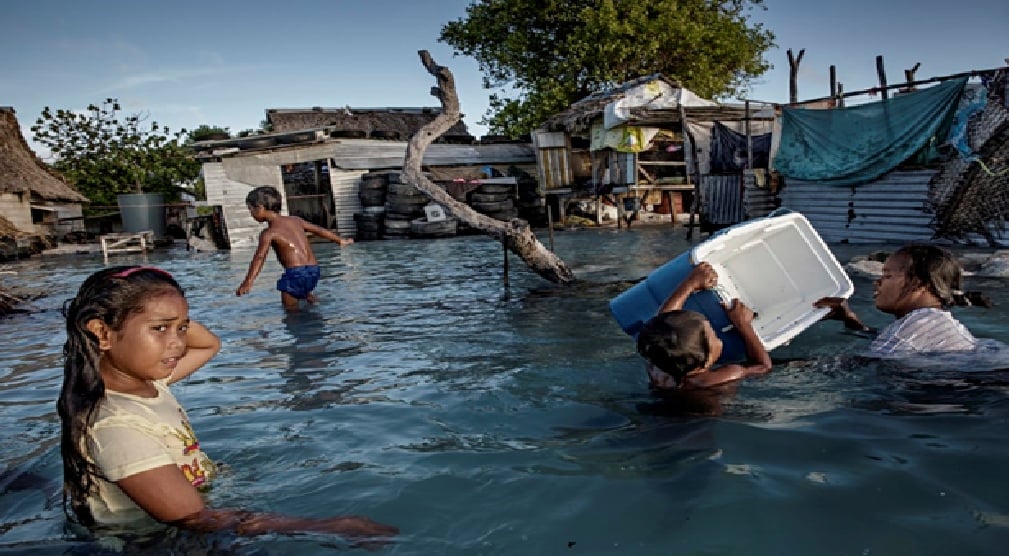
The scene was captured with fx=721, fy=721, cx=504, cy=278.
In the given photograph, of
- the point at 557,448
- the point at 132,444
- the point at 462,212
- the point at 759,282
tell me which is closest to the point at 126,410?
the point at 132,444

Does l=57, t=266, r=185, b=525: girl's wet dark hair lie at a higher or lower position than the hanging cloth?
lower

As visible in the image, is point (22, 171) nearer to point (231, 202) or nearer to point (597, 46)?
point (231, 202)

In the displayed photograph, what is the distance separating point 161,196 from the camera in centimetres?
2503

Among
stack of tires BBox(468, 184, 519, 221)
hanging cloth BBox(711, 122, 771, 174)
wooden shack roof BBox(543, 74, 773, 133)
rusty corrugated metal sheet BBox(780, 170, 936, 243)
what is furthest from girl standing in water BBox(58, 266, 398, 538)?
stack of tires BBox(468, 184, 519, 221)

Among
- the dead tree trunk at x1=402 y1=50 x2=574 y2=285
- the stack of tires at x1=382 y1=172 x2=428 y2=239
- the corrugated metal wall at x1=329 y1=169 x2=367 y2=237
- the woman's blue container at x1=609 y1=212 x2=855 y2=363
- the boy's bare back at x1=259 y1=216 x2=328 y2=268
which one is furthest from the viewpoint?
the corrugated metal wall at x1=329 y1=169 x2=367 y2=237

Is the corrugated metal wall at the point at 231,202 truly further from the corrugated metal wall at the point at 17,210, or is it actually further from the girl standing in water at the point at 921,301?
the girl standing in water at the point at 921,301

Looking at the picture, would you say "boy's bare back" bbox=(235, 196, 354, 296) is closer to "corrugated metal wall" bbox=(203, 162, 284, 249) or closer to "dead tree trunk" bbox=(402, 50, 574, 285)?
"dead tree trunk" bbox=(402, 50, 574, 285)

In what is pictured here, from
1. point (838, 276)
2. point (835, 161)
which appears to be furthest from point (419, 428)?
point (835, 161)

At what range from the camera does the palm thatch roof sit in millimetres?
22188

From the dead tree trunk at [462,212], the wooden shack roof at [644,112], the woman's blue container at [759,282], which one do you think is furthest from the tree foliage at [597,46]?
the woman's blue container at [759,282]

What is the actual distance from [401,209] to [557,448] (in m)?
19.1

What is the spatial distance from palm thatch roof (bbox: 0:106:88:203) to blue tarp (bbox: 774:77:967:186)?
21.7 m

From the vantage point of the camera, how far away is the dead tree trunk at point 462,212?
9203 mm

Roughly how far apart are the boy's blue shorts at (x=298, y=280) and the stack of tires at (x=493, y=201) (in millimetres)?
14002
